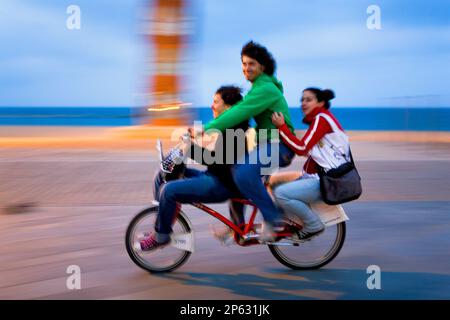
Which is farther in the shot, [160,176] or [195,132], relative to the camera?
[160,176]

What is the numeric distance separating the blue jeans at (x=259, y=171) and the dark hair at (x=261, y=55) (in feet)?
2.04

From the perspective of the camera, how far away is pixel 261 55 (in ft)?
18.1

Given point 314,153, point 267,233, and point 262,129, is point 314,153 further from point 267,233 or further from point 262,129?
point 267,233

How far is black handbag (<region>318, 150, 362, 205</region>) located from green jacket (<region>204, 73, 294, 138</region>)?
0.50 metres

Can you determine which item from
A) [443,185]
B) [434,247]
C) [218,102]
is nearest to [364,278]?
[434,247]

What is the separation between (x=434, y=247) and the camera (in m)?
6.52

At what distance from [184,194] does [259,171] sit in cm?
62

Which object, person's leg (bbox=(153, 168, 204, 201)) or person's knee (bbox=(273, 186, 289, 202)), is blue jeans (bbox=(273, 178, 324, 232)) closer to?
person's knee (bbox=(273, 186, 289, 202))

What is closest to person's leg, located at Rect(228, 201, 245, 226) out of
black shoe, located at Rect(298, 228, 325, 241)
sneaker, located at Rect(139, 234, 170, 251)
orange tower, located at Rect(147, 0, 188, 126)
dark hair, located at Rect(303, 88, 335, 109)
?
black shoe, located at Rect(298, 228, 325, 241)

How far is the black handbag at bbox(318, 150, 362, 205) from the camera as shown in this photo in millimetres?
5516

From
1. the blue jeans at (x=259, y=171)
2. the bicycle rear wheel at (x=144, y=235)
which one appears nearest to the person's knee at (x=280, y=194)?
the blue jeans at (x=259, y=171)

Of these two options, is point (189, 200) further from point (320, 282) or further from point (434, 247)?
point (434, 247)

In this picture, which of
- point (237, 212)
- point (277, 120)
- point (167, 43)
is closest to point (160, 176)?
point (237, 212)
